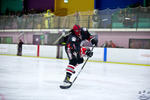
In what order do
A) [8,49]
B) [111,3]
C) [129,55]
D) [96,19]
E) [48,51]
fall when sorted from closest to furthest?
[129,55]
[96,19]
[48,51]
[8,49]
[111,3]

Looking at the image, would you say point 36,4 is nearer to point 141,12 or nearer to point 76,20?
point 76,20

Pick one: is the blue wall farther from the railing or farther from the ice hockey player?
the ice hockey player

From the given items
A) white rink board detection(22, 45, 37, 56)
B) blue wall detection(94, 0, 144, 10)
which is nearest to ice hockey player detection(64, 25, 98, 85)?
white rink board detection(22, 45, 37, 56)

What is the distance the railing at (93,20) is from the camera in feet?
31.1

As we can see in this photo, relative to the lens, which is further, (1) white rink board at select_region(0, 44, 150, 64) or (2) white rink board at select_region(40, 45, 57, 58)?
(2) white rink board at select_region(40, 45, 57, 58)

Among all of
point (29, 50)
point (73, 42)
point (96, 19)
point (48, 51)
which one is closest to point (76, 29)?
point (73, 42)

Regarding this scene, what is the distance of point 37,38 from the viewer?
48.4 ft

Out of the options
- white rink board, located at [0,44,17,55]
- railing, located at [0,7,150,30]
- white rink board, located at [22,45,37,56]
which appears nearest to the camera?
railing, located at [0,7,150,30]

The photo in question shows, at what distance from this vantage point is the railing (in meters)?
9.49

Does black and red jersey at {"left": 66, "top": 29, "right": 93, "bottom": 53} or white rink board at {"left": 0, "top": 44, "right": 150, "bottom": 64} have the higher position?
black and red jersey at {"left": 66, "top": 29, "right": 93, "bottom": 53}

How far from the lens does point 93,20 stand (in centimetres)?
1071

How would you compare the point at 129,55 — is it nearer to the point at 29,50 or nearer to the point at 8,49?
the point at 29,50

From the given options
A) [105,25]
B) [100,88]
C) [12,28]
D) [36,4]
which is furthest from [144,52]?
[36,4]

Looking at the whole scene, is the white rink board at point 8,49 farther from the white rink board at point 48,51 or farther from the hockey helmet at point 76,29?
the hockey helmet at point 76,29
